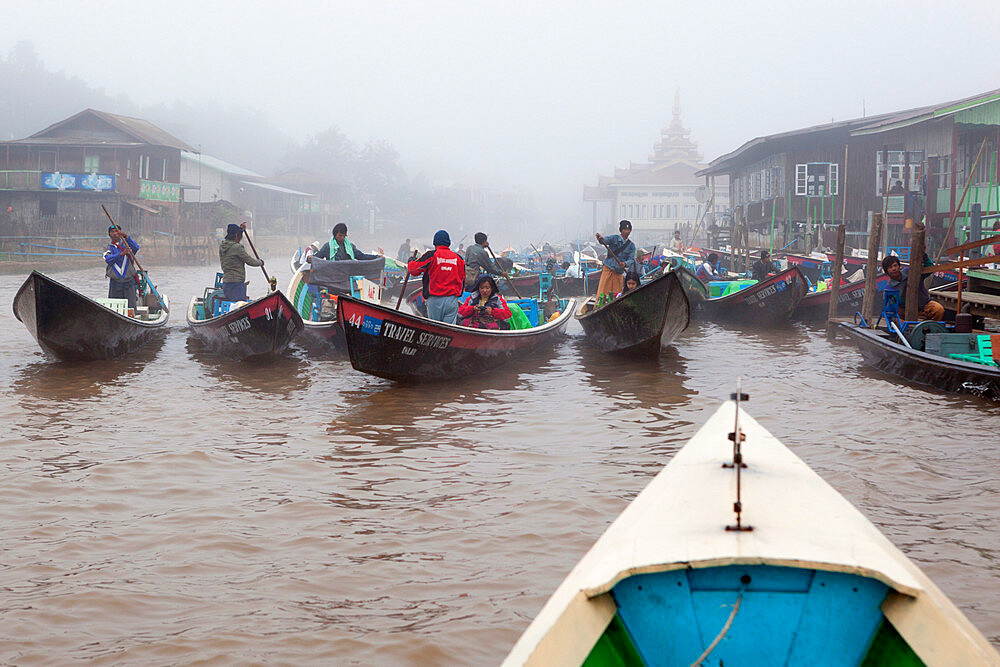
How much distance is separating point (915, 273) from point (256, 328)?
8000mm

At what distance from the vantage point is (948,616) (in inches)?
103

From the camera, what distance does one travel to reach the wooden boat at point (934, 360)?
879cm

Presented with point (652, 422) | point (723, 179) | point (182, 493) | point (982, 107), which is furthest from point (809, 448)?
point (723, 179)

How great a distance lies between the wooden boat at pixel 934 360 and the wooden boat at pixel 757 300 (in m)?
4.91

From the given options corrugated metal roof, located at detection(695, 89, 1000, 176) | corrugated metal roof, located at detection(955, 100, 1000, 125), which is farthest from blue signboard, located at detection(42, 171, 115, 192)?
corrugated metal roof, located at detection(955, 100, 1000, 125)

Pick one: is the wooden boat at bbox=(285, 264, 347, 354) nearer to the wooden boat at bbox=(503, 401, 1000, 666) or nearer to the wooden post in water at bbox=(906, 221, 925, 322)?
the wooden post in water at bbox=(906, 221, 925, 322)

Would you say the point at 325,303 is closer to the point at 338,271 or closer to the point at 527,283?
the point at 338,271

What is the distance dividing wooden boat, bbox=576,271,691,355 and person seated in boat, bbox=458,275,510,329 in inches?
66.0

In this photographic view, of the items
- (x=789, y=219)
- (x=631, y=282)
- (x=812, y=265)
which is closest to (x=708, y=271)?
(x=812, y=265)

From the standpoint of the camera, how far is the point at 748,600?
115 inches

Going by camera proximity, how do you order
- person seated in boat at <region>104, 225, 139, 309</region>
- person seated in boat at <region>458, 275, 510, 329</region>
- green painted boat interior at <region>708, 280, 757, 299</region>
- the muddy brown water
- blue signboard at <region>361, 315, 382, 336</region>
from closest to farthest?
the muddy brown water, blue signboard at <region>361, 315, 382, 336</region>, person seated in boat at <region>458, 275, 510, 329</region>, person seated in boat at <region>104, 225, 139, 309</region>, green painted boat interior at <region>708, 280, 757, 299</region>

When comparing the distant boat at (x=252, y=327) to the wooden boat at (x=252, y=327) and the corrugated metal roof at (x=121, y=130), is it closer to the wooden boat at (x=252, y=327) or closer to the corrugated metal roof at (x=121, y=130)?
the wooden boat at (x=252, y=327)

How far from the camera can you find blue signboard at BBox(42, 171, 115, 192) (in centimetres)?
3419

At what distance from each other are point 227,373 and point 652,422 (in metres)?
5.61
